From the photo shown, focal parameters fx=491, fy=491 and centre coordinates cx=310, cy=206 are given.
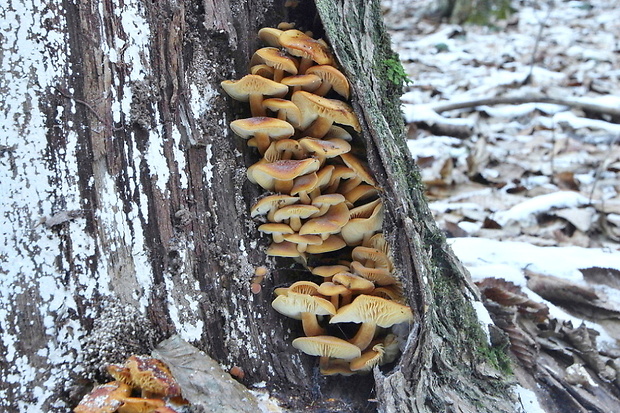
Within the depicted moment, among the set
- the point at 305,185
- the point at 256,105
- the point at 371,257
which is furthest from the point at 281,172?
the point at 371,257

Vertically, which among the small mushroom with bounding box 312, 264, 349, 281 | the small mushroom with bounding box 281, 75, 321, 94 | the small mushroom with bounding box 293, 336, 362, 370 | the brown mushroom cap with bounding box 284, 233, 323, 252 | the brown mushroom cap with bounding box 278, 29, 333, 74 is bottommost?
the small mushroom with bounding box 293, 336, 362, 370

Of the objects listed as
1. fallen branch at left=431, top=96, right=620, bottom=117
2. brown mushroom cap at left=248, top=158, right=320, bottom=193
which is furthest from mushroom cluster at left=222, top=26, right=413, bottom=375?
fallen branch at left=431, top=96, right=620, bottom=117

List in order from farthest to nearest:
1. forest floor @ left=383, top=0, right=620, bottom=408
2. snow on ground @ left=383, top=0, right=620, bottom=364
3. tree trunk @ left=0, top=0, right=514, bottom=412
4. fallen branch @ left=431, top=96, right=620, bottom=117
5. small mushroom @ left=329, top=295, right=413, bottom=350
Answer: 1. fallen branch @ left=431, top=96, right=620, bottom=117
2. snow on ground @ left=383, top=0, right=620, bottom=364
3. forest floor @ left=383, top=0, right=620, bottom=408
4. small mushroom @ left=329, top=295, right=413, bottom=350
5. tree trunk @ left=0, top=0, right=514, bottom=412

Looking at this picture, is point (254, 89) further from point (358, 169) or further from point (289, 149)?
point (358, 169)

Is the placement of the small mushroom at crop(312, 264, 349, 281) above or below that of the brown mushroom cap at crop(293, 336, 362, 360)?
above

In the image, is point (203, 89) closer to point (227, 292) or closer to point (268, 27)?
point (268, 27)

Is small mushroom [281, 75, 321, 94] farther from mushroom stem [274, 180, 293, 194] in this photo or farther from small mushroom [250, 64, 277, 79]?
mushroom stem [274, 180, 293, 194]

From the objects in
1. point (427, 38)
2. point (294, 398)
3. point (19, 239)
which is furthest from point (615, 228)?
point (427, 38)
